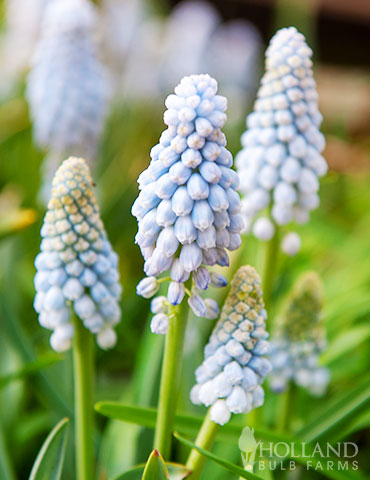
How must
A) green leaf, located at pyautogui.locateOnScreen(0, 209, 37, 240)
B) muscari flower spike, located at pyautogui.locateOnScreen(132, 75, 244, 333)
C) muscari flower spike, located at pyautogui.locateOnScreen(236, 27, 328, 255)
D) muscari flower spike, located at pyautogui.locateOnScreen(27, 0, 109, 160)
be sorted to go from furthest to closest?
muscari flower spike, located at pyautogui.locateOnScreen(27, 0, 109, 160)
green leaf, located at pyautogui.locateOnScreen(0, 209, 37, 240)
muscari flower spike, located at pyautogui.locateOnScreen(236, 27, 328, 255)
muscari flower spike, located at pyautogui.locateOnScreen(132, 75, 244, 333)

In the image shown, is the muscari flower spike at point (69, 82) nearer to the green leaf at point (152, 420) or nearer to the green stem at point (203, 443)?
the green leaf at point (152, 420)

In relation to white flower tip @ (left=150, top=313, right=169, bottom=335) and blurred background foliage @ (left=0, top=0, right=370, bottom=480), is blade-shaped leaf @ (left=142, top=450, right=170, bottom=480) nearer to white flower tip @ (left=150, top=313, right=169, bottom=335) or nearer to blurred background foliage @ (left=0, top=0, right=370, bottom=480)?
white flower tip @ (left=150, top=313, right=169, bottom=335)

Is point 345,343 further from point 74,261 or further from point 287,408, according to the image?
point 74,261

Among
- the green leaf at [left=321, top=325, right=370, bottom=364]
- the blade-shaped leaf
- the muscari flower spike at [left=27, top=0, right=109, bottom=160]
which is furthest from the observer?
the muscari flower spike at [left=27, top=0, right=109, bottom=160]

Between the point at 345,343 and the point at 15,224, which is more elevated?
the point at 15,224

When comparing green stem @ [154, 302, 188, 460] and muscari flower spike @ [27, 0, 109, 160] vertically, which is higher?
muscari flower spike @ [27, 0, 109, 160]

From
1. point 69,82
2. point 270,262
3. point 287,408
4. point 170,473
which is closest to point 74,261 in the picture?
point 170,473

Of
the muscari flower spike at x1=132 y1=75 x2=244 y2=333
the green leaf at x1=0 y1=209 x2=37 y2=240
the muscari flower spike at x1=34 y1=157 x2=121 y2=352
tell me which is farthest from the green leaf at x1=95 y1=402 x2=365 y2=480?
the green leaf at x1=0 y1=209 x2=37 y2=240
